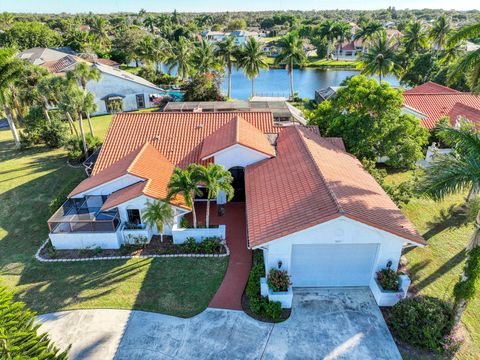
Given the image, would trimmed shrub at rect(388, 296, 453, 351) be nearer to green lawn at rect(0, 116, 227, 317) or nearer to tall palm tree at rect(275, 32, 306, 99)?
green lawn at rect(0, 116, 227, 317)

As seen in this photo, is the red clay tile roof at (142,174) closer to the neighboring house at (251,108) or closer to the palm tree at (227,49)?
the neighboring house at (251,108)

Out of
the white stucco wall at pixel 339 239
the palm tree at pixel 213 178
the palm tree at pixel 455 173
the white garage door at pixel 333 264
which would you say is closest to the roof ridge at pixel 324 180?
the white stucco wall at pixel 339 239

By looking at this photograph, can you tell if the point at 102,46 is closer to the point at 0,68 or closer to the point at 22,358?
the point at 0,68

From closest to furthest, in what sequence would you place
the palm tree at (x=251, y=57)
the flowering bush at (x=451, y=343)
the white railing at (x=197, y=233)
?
the flowering bush at (x=451, y=343)
the white railing at (x=197, y=233)
the palm tree at (x=251, y=57)

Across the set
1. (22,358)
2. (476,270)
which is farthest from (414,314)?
(22,358)

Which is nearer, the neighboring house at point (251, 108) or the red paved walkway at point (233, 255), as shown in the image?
the red paved walkway at point (233, 255)

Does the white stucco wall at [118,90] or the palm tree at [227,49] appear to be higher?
the palm tree at [227,49]

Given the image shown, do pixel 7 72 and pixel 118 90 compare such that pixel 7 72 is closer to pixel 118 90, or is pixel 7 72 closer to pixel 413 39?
pixel 118 90

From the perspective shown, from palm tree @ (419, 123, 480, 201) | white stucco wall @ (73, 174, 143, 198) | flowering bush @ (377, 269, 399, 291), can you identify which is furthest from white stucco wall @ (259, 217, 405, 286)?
white stucco wall @ (73, 174, 143, 198)

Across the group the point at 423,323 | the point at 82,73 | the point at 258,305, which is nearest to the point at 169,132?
the point at 82,73
